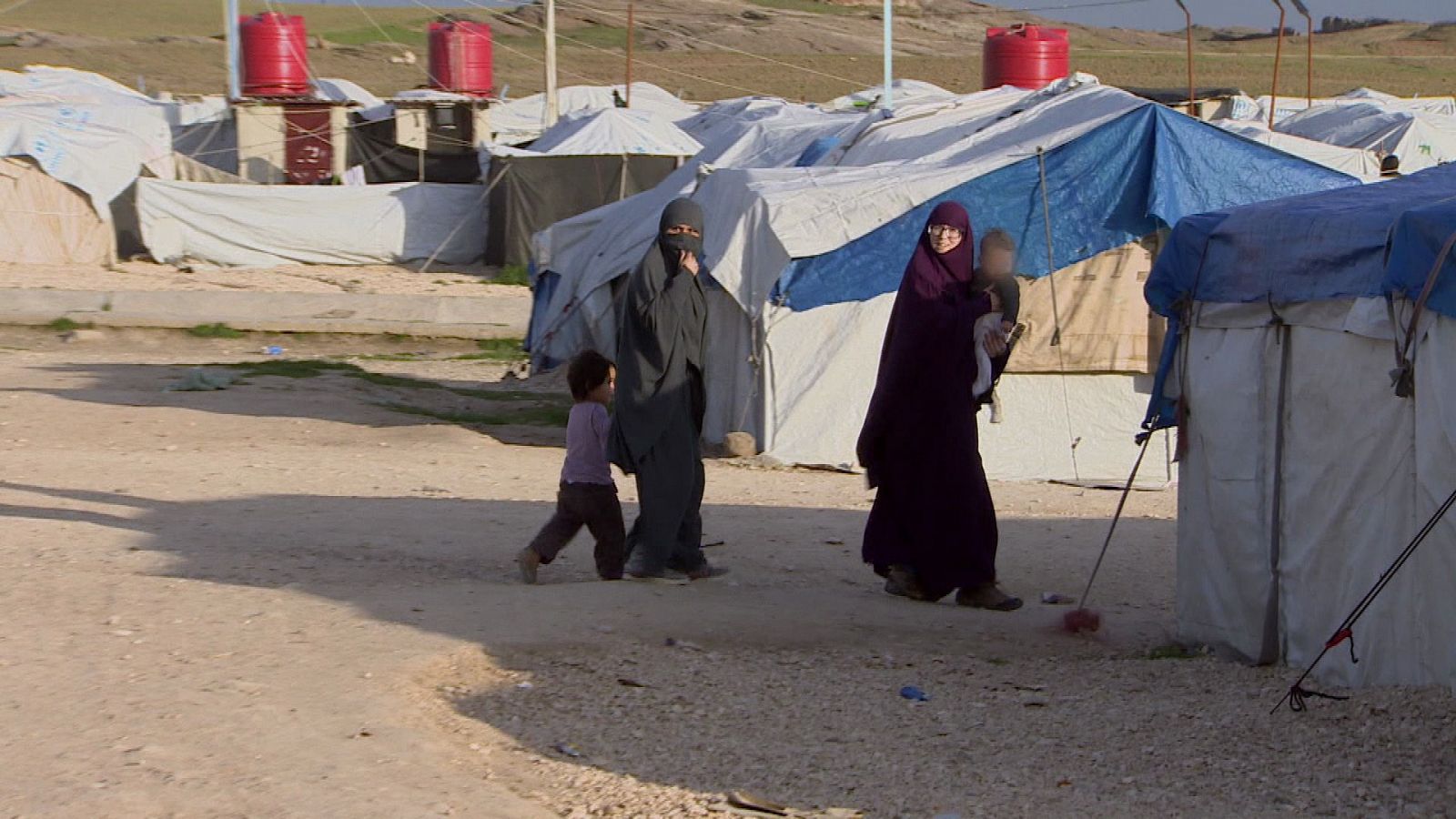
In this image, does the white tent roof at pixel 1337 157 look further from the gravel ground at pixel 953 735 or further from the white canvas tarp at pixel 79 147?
the white canvas tarp at pixel 79 147

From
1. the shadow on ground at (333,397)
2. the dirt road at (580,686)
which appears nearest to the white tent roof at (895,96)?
the shadow on ground at (333,397)

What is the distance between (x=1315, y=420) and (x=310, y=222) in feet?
68.2

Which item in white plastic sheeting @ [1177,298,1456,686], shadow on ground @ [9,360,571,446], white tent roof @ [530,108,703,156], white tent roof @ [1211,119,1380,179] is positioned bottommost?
shadow on ground @ [9,360,571,446]

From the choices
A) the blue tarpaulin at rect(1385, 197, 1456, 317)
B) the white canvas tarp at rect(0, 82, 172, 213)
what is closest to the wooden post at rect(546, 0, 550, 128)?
the white canvas tarp at rect(0, 82, 172, 213)

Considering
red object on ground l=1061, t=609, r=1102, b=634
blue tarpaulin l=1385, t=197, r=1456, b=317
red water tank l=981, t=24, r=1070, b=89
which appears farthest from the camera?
red water tank l=981, t=24, r=1070, b=89

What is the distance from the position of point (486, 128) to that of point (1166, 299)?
22.2 m

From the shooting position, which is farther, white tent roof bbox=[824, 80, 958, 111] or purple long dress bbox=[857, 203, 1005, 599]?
white tent roof bbox=[824, 80, 958, 111]

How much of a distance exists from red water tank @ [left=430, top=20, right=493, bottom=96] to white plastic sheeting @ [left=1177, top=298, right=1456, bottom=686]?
24.6 metres

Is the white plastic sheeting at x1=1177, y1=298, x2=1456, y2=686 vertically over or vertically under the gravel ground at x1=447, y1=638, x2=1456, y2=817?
over

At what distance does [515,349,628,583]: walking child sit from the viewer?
6359mm

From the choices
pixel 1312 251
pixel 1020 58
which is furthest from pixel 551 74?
pixel 1312 251

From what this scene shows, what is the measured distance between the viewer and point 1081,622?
5996 millimetres

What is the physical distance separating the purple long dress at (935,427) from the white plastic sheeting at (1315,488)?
2.71 ft

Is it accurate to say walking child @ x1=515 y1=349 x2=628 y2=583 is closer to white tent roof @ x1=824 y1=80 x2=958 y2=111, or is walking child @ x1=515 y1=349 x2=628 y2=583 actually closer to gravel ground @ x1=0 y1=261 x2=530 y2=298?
gravel ground @ x1=0 y1=261 x2=530 y2=298
